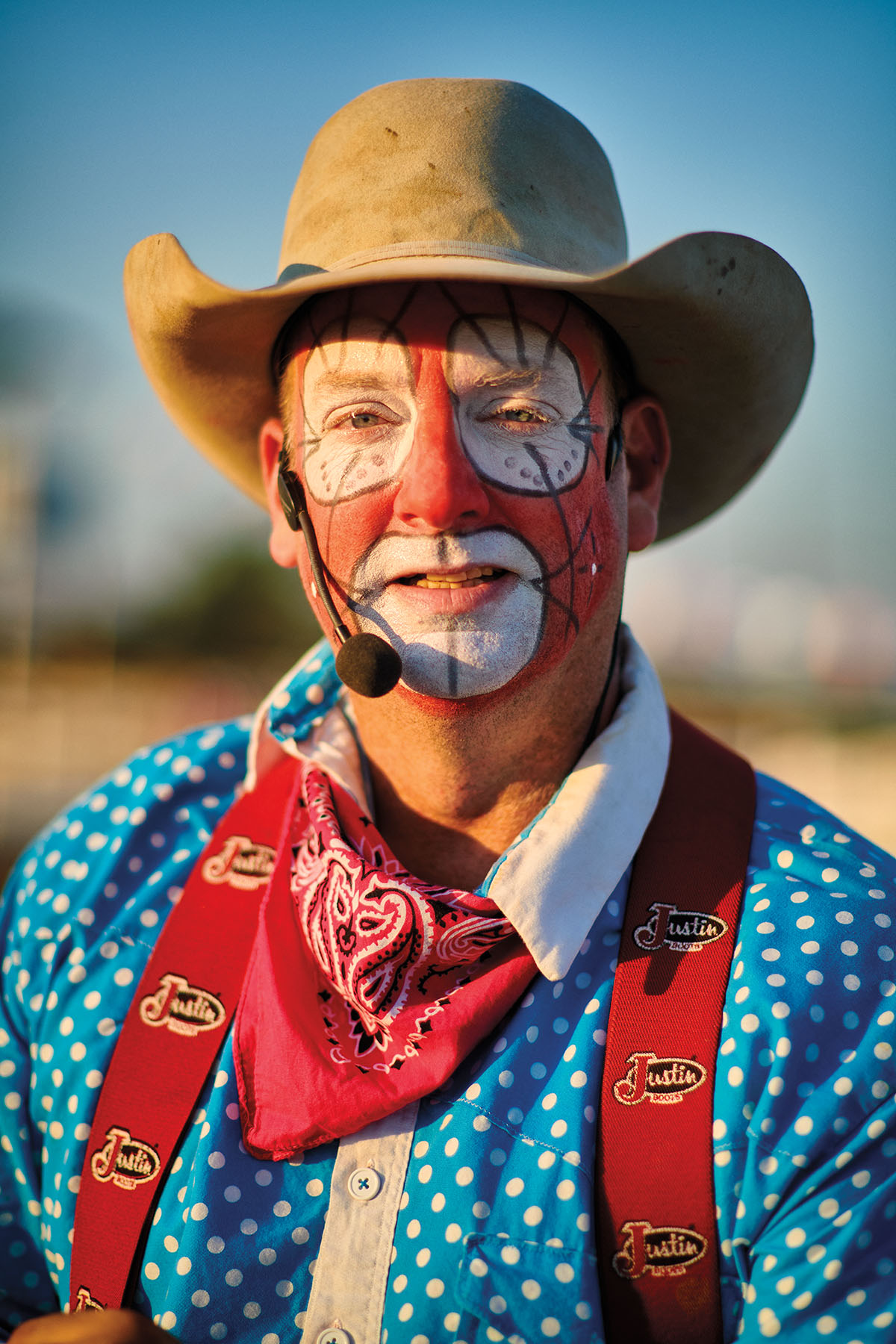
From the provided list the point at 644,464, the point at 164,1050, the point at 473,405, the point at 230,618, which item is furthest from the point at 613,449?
Result: the point at 230,618

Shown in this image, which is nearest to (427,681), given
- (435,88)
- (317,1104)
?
(317,1104)

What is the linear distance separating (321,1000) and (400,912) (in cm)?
24

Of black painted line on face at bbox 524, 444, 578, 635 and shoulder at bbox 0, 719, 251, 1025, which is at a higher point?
black painted line on face at bbox 524, 444, 578, 635

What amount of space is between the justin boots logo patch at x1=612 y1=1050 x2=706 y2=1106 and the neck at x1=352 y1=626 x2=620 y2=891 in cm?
55

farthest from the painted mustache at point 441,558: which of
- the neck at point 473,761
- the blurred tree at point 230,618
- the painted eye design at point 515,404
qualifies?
the blurred tree at point 230,618

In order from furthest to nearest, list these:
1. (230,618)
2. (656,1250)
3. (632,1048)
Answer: (230,618) → (632,1048) → (656,1250)

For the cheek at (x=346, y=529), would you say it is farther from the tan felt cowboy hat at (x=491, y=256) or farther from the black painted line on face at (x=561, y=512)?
the tan felt cowboy hat at (x=491, y=256)

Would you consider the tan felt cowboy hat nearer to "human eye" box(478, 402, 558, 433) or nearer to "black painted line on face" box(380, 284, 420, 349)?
"black painted line on face" box(380, 284, 420, 349)

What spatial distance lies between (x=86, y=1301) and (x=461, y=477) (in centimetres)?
150

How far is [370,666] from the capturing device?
1.85m

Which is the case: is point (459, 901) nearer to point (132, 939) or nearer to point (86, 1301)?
point (132, 939)

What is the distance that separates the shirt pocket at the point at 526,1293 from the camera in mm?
1617

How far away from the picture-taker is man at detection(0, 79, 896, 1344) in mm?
1647

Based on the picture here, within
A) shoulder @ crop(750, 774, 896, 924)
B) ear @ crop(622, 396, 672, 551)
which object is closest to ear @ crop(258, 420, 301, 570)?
ear @ crop(622, 396, 672, 551)
